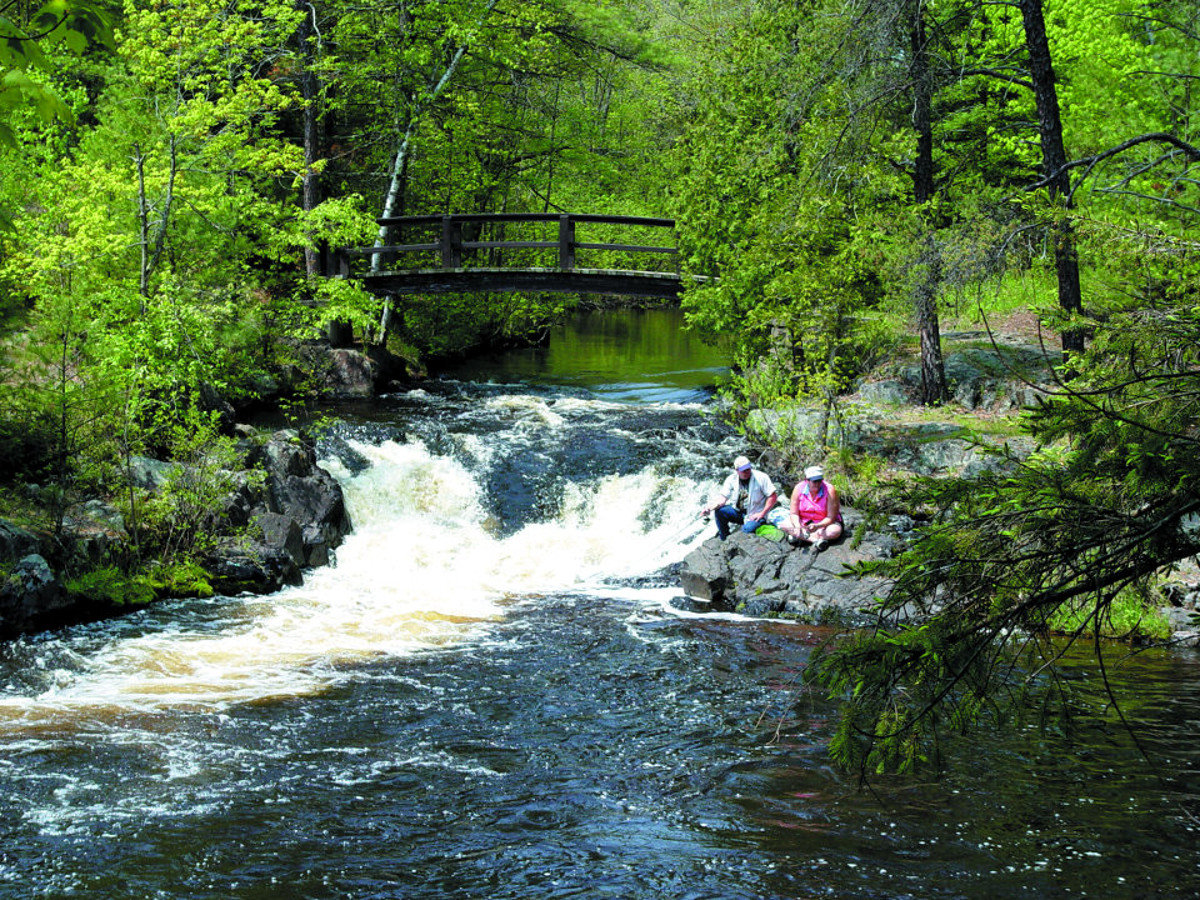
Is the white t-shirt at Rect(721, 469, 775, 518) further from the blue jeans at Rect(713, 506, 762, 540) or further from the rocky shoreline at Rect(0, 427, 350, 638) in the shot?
the rocky shoreline at Rect(0, 427, 350, 638)

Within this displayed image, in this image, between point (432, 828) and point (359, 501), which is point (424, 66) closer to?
point (359, 501)

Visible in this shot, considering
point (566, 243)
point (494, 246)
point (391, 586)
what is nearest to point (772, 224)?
point (566, 243)

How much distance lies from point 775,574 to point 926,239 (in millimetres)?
4986

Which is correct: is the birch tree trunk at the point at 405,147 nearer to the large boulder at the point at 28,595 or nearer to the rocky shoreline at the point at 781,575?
the rocky shoreline at the point at 781,575

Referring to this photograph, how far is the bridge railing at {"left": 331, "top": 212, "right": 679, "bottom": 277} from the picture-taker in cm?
2025

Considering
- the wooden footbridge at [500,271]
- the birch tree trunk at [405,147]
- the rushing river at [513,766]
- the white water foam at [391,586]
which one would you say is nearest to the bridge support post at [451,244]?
the wooden footbridge at [500,271]

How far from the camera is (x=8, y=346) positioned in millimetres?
11375

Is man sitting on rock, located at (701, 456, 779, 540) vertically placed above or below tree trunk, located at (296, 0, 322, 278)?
below

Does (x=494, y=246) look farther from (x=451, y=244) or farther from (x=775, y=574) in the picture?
(x=775, y=574)

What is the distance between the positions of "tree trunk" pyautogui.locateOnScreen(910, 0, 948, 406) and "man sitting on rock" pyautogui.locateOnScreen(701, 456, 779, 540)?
3244mm

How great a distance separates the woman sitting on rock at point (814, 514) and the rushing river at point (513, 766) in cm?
159

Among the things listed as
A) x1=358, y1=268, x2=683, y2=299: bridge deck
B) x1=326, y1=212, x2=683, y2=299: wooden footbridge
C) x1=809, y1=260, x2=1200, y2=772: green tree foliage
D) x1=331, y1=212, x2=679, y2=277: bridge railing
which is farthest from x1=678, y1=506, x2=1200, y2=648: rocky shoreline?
x1=358, y1=268, x2=683, y2=299: bridge deck

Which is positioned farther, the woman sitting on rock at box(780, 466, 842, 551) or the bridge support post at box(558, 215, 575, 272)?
the bridge support post at box(558, 215, 575, 272)

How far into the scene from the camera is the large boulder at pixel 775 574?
11.8m
